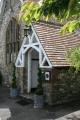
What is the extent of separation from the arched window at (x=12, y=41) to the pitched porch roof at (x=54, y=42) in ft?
11.9

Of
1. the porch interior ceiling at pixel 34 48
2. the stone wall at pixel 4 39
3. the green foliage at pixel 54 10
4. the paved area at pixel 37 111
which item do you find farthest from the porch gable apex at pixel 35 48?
the green foliage at pixel 54 10

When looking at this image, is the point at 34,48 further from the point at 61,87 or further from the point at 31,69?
the point at 61,87

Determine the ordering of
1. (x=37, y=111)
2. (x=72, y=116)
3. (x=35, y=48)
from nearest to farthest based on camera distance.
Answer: (x=72, y=116) → (x=37, y=111) → (x=35, y=48)

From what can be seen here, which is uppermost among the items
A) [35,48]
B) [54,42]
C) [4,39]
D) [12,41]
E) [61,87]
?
[4,39]

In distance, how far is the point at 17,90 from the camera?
15.3 meters

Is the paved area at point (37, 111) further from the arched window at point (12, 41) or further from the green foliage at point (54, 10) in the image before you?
the green foliage at point (54, 10)

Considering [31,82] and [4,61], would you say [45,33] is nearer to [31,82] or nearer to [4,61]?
[31,82]

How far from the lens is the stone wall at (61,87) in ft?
38.9

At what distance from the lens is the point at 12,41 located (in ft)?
61.4

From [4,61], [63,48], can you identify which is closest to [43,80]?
[63,48]

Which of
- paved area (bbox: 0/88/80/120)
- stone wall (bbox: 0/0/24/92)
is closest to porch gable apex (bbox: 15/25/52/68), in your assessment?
stone wall (bbox: 0/0/24/92)

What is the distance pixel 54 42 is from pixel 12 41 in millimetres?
6002

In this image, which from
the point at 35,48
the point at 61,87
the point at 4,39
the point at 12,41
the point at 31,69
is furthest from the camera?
the point at 4,39

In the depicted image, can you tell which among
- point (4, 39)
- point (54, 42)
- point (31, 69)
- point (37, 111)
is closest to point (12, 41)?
point (4, 39)
